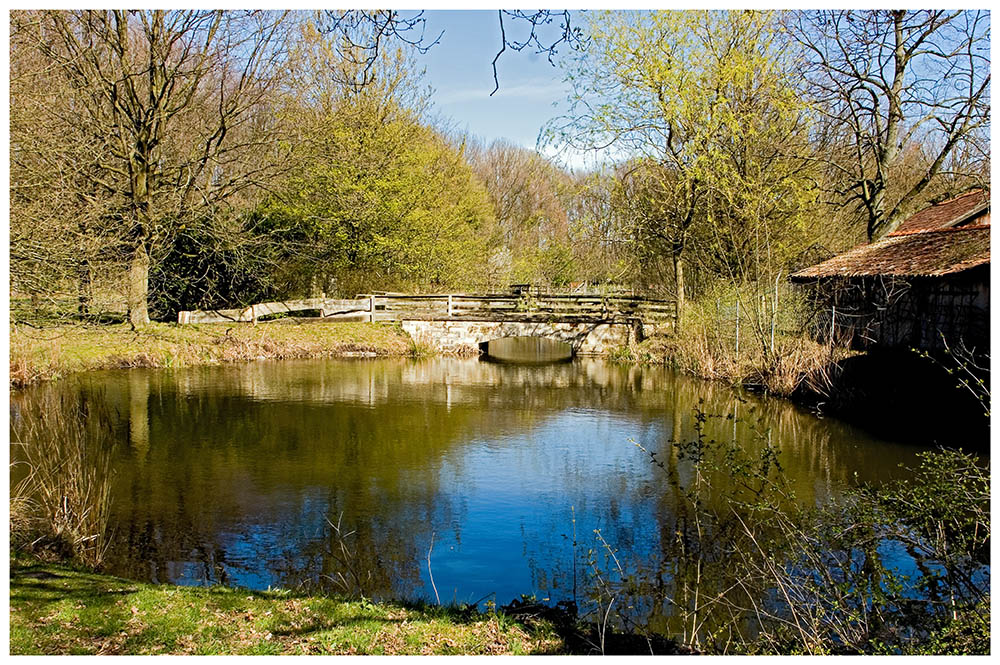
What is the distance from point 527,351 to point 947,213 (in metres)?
13.0

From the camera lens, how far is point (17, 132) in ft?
32.1

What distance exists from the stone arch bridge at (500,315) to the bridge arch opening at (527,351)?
624 millimetres

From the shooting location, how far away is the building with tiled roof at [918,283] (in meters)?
14.4

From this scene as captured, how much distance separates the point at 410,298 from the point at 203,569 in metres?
17.9

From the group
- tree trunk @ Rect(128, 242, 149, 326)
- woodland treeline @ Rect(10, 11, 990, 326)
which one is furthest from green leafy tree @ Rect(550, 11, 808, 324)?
tree trunk @ Rect(128, 242, 149, 326)

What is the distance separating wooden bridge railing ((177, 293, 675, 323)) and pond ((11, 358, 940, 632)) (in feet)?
18.9

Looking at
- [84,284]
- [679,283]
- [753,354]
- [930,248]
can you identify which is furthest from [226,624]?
[679,283]

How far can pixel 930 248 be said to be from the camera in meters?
16.0

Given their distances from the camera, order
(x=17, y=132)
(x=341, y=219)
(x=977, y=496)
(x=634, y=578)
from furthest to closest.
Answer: (x=341, y=219), (x=17, y=132), (x=634, y=578), (x=977, y=496)

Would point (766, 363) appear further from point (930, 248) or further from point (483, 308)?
point (483, 308)
